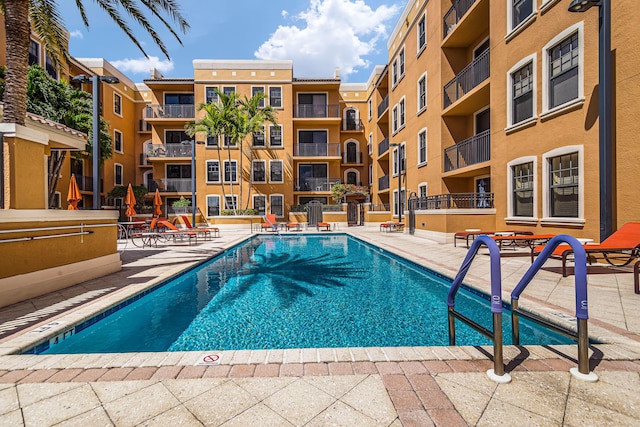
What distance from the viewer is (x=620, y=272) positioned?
6.23m

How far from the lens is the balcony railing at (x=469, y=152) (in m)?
12.5

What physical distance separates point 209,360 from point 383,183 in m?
23.4

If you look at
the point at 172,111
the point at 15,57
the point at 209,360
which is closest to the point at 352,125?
the point at 172,111

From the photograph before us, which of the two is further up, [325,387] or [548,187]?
[548,187]

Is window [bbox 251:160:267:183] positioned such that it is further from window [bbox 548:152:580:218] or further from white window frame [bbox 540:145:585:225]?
window [bbox 548:152:580:218]

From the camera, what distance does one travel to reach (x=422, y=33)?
16969 millimetres

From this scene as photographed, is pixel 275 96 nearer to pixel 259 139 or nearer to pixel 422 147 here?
pixel 259 139

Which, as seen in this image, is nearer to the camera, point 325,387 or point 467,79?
point 325,387

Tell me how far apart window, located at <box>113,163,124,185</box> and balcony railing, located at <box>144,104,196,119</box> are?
485cm

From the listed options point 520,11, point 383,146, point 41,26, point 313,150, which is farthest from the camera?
point 313,150

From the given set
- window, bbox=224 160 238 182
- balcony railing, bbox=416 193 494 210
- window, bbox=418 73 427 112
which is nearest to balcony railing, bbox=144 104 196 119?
window, bbox=224 160 238 182

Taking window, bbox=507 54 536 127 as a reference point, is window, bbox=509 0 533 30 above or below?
above

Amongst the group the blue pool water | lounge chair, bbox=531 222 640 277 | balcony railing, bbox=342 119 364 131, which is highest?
balcony railing, bbox=342 119 364 131

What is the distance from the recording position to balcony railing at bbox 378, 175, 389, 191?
2423 cm
